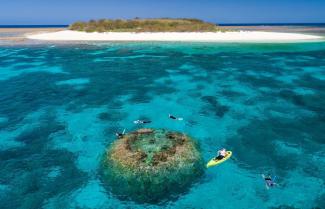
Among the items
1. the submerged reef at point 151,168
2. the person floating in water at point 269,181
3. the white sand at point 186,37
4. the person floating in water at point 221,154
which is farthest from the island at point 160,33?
the person floating in water at point 269,181

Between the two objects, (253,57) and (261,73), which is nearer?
(261,73)

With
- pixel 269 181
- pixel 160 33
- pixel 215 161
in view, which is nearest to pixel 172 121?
pixel 215 161

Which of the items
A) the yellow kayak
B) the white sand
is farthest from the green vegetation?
the yellow kayak

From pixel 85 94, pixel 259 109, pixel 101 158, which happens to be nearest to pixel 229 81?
pixel 259 109

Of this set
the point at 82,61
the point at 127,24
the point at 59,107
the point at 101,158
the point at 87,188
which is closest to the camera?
the point at 87,188

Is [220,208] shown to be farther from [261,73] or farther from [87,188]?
[261,73]

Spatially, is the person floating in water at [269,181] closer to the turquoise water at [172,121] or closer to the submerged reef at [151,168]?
the turquoise water at [172,121]

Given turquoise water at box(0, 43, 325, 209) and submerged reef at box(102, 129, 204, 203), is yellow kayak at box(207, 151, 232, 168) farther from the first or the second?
submerged reef at box(102, 129, 204, 203)
